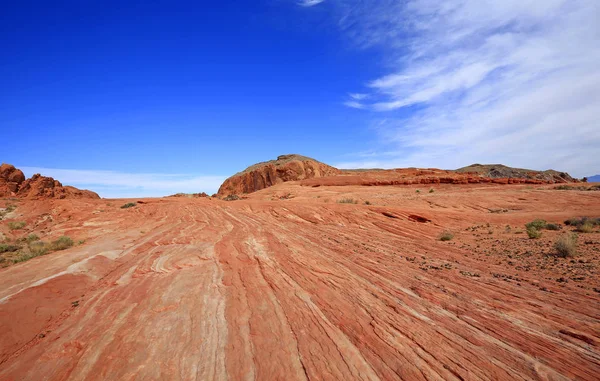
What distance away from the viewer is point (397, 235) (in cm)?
1409

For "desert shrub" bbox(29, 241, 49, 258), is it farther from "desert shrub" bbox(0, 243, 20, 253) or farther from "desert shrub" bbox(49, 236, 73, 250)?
"desert shrub" bbox(0, 243, 20, 253)

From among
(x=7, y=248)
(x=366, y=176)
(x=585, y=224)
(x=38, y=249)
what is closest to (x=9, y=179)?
(x=7, y=248)

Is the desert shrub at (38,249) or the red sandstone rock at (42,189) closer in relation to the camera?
the desert shrub at (38,249)

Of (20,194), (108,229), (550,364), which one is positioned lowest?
(550,364)

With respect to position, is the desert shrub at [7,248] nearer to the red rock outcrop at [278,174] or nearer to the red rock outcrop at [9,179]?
the red rock outcrop at [9,179]

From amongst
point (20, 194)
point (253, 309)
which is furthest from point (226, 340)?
point (20, 194)

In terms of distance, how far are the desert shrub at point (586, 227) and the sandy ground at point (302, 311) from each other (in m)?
0.82

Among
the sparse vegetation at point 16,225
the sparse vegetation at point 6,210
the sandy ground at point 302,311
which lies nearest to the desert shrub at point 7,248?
the sandy ground at point 302,311

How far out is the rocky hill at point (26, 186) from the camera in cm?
3303

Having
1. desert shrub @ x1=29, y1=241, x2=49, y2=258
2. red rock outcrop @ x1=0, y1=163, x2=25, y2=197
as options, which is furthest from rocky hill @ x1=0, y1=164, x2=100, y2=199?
desert shrub @ x1=29, y1=241, x2=49, y2=258

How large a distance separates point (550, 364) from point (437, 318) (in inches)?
62.9

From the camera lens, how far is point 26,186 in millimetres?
34719

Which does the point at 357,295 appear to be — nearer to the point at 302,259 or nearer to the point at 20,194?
the point at 302,259

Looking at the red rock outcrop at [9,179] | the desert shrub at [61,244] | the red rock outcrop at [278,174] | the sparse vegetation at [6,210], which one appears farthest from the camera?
the red rock outcrop at [278,174]
